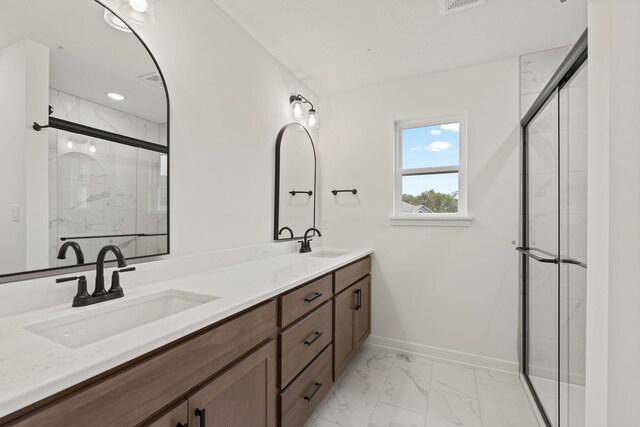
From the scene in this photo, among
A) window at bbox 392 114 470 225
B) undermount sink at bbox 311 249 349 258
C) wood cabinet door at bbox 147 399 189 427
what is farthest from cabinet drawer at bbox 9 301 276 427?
window at bbox 392 114 470 225

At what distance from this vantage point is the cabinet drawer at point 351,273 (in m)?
1.96

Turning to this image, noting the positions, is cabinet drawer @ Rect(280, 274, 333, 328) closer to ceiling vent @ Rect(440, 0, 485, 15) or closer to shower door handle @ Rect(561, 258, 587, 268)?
shower door handle @ Rect(561, 258, 587, 268)

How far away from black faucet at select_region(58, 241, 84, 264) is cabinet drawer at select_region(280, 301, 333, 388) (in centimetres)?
86

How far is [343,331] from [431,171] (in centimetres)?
158

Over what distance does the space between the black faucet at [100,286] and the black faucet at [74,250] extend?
8cm

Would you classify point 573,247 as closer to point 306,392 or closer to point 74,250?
point 306,392

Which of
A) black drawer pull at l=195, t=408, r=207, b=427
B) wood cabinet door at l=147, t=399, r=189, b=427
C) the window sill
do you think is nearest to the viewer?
wood cabinet door at l=147, t=399, r=189, b=427

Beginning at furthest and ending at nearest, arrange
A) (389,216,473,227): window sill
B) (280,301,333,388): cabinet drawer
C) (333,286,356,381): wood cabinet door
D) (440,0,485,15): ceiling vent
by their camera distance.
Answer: (389,216,473,227): window sill < (333,286,356,381): wood cabinet door < (440,0,485,15): ceiling vent < (280,301,333,388): cabinet drawer

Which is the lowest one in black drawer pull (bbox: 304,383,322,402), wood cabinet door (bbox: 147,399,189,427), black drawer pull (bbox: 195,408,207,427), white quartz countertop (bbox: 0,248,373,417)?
black drawer pull (bbox: 304,383,322,402)

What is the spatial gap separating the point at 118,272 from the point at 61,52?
2.79 ft

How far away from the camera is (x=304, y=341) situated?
1515mm

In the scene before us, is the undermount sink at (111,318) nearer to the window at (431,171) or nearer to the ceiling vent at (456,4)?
the window at (431,171)

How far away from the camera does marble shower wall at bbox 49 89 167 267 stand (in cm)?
107

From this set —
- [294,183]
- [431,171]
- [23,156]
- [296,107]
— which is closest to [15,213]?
[23,156]
